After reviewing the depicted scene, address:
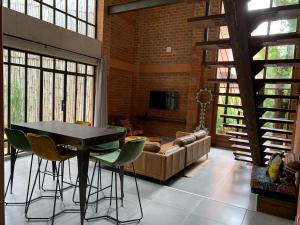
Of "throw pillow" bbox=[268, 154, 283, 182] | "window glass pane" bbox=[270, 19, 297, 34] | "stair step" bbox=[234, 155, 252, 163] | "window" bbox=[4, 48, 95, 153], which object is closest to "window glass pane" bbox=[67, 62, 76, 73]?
"window" bbox=[4, 48, 95, 153]

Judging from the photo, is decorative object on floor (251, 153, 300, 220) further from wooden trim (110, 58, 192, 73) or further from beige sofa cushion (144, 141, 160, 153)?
wooden trim (110, 58, 192, 73)

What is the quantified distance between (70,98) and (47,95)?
77cm

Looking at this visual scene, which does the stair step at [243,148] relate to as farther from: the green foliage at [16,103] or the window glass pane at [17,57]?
the window glass pane at [17,57]

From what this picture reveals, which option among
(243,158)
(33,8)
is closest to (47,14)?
(33,8)

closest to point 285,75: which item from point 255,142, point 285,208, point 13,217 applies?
point 255,142

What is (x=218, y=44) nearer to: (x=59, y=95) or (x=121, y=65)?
(x=59, y=95)

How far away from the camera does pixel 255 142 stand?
12.3ft

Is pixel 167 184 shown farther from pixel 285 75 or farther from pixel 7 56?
pixel 285 75

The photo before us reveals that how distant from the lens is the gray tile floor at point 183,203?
2703 millimetres

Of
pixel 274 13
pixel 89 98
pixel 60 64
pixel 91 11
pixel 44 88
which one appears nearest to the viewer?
pixel 274 13

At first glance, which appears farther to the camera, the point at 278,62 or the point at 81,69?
the point at 81,69

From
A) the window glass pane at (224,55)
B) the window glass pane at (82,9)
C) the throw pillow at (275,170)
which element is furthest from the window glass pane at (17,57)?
the window glass pane at (224,55)

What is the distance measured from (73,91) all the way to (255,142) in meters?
4.50

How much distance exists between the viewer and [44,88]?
5.29m
